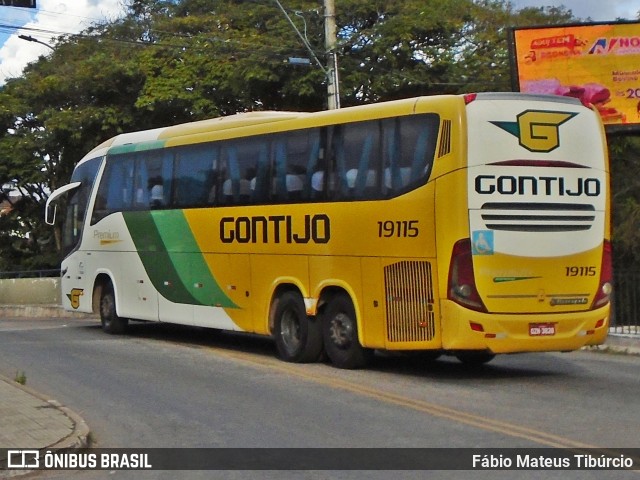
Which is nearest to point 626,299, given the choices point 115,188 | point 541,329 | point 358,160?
point 541,329

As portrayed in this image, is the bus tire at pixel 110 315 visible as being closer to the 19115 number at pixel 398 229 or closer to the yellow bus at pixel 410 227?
the yellow bus at pixel 410 227

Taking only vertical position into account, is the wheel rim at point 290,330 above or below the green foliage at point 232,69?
below

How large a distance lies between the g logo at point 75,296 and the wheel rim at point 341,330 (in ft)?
27.2

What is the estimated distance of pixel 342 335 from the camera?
1456 cm

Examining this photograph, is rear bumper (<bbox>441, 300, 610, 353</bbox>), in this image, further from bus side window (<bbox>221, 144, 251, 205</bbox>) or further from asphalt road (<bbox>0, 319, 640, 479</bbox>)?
bus side window (<bbox>221, 144, 251, 205</bbox>)

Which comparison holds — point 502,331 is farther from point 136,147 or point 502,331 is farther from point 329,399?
point 136,147

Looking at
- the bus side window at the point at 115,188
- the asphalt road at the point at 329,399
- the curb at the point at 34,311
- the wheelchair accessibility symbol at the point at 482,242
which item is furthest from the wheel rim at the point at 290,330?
the curb at the point at 34,311

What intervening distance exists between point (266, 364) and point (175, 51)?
2100cm

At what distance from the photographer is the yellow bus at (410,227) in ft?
42.0

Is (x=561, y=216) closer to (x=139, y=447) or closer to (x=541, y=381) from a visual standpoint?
(x=541, y=381)

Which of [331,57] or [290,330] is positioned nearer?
[290,330]

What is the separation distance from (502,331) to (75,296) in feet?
37.3

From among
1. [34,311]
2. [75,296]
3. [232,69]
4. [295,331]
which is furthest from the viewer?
[232,69]
